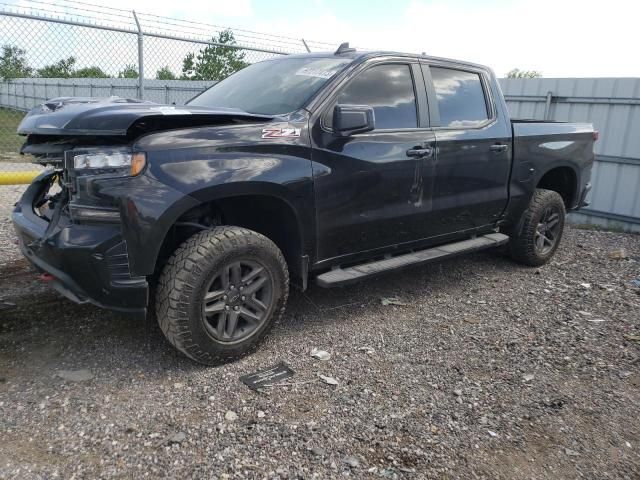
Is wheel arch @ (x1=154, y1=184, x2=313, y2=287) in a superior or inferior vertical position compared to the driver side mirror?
Answer: inferior

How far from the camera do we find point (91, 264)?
2805mm

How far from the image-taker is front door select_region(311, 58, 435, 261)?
3510 millimetres

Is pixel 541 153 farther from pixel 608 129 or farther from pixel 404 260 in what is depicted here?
pixel 608 129

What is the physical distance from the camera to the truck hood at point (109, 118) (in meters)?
2.76

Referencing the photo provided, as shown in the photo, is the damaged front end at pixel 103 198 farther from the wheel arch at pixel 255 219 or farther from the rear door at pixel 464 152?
the rear door at pixel 464 152

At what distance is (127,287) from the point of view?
2.86 m

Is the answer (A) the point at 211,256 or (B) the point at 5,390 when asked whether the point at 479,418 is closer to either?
(A) the point at 211,256

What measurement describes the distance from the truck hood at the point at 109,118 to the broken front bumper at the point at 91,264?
0.48 metres

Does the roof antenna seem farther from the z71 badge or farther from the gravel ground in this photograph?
the gravel ground

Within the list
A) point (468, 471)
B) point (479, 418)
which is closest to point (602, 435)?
point (479, 418)

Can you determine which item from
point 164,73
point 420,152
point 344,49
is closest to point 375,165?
point 420,152

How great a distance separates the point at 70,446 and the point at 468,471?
1.82 metres

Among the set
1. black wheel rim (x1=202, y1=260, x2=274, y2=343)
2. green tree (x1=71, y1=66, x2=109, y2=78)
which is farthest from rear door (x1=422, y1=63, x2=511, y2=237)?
green tree (x1=71, y1=66, x2=109, y2=78)

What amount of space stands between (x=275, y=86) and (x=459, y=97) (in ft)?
5.36
